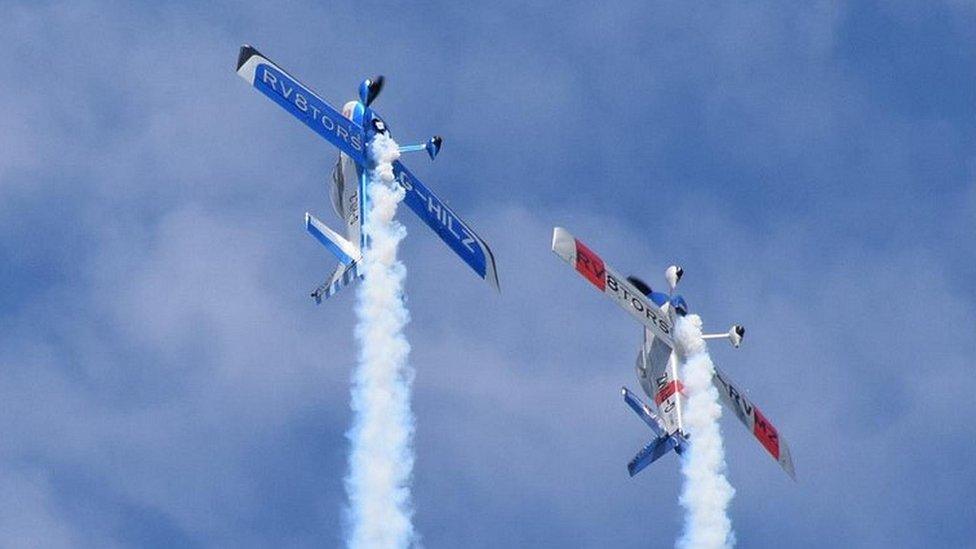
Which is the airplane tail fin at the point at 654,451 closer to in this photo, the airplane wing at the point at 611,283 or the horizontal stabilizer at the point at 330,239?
the airplane wing at the point at 611,283

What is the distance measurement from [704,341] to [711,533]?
8.18 m

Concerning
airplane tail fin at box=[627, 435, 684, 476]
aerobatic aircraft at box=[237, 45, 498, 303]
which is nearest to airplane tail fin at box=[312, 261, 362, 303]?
aerobatic aircraft at box=[237, 45, 498, 303]

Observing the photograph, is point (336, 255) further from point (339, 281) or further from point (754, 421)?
point (754, 421)

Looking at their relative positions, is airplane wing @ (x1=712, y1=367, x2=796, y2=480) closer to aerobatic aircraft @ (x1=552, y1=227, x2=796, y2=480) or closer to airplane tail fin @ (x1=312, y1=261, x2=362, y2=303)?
aerobatic aircraft @ (x1=552, y1=227, x2=796, y2=480)

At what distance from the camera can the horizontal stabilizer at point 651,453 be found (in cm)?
12825

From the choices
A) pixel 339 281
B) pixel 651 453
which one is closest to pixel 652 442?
pixel 651 453

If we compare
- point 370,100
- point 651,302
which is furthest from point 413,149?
point 651,302

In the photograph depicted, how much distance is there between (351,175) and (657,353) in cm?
1447

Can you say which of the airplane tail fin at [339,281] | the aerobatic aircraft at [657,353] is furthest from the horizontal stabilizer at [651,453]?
the airplane tail fin at [339,281]

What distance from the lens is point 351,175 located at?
12500cm

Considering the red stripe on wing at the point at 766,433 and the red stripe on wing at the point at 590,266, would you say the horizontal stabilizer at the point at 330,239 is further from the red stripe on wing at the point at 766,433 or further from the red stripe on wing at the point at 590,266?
the red stripe on wing at the point at 766,433

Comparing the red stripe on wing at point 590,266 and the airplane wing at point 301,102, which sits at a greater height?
the airplane wing at point 301,102

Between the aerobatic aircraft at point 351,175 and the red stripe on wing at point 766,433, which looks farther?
the red stripe on wing at point 766,433

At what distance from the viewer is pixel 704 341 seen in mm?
128000
